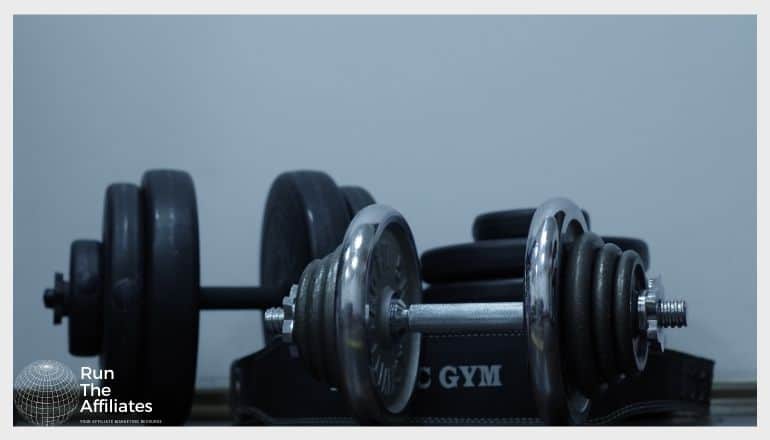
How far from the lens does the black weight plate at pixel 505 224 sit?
5.07 feet

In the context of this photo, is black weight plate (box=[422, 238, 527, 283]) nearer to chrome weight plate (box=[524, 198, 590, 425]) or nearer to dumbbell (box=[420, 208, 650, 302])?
dumbbell (box=[420, 208, 650, 302])

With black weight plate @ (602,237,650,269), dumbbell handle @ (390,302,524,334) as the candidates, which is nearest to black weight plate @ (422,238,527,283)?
black weight plate @ (602,237,650,269)

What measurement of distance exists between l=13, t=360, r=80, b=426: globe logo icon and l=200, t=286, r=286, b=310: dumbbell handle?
24cm

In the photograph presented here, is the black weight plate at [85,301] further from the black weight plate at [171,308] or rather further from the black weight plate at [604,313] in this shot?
the black weight plate at [604,313]

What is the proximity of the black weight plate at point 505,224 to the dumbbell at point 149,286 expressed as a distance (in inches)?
8.3

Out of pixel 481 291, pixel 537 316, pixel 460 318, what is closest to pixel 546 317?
pixel 537 316

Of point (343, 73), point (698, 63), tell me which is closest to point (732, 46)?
point (698, 63)

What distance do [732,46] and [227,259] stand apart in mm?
1080

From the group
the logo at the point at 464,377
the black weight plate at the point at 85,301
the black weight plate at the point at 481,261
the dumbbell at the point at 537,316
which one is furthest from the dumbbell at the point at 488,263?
the black weight plate at the point at 85,301

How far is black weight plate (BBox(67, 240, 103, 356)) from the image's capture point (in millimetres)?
1456

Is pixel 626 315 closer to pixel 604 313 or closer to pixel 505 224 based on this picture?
pixel 604 313

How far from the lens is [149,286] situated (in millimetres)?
1409

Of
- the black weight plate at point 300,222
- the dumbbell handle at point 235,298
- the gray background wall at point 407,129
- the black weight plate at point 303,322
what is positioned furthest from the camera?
the gray background wall at point 407,129

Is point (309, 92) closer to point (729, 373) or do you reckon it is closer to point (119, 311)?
point (119, 311)
